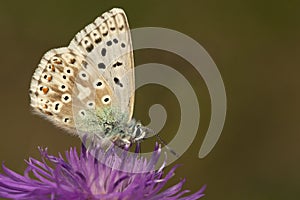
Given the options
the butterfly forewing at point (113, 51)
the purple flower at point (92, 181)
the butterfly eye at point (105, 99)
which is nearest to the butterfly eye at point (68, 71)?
the butterfly forewing at point (113, 51)

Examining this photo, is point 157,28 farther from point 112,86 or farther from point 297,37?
point 112,86

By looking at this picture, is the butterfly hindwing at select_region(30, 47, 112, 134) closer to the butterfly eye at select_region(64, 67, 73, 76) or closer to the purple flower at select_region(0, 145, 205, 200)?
the butterfly eye at select_region(64, 67, 73, 76)

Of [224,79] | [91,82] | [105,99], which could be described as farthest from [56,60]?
[224,79]

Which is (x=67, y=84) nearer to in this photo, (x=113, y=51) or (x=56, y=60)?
(x=56, y=60)

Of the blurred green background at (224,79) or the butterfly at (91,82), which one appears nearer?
the butterfly at (91,82)

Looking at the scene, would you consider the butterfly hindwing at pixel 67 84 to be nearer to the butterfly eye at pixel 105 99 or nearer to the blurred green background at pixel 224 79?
the butterfly eye at pixel 105 99

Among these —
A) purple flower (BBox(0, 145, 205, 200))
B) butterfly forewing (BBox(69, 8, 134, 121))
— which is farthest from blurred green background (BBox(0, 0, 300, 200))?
purple flower (BBox(0, 145, 205, 200))
